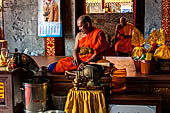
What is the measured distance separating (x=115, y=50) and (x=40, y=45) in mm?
2290

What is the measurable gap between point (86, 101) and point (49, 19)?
4.23m

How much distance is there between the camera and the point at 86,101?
285cm

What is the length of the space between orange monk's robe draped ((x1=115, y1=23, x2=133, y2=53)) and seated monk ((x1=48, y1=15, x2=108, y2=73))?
3968 mm

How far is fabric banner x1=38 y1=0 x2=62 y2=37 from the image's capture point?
664 centimetres

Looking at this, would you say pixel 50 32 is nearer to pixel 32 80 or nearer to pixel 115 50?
pixel 115 50

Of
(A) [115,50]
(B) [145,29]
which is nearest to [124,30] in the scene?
(A) [115,50]

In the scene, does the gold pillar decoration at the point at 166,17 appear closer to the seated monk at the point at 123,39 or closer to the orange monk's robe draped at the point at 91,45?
the seated monk at the point at 123,39

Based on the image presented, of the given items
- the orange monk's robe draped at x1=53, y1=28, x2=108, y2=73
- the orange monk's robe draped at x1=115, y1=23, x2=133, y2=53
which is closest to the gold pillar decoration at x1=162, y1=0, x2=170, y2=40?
the orange monk's robe draped at x1=115, y1=23, x2=133, y2=53

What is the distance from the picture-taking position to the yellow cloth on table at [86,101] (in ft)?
9.36

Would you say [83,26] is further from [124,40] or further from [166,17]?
[124,40]

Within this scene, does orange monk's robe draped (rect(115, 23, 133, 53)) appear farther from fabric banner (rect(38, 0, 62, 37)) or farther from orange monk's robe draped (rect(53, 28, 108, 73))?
orange monk's robe draped (rect(53, 28, 108, 73))

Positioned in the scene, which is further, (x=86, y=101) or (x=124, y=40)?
(x=124, y=40)

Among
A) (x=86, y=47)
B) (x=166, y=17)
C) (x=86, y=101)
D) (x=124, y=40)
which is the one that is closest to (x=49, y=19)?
(x=124, y=40)

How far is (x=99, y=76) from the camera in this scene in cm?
297
